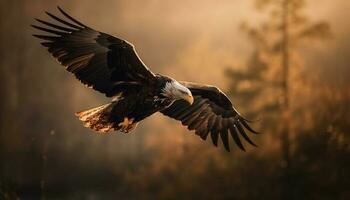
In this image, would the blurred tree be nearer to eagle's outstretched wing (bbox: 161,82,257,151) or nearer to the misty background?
the misty background

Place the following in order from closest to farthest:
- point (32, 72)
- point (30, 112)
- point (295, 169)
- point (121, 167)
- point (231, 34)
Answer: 1. point (295, 169)
2. point (121, 167)
3. point (32, 72)
4. point (30, 112)
5. point (231, 34)

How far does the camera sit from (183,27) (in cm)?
4266

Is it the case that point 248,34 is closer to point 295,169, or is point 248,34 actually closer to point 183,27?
point 295,169

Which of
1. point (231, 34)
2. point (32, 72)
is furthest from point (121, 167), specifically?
point (231, 34)

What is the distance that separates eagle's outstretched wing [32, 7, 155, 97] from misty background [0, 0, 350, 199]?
5.07ft

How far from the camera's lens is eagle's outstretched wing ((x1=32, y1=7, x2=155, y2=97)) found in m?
7.74

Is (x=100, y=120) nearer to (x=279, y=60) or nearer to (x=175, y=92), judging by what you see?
(x=175, y=92)

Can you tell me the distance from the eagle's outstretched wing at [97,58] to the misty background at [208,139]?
5.07ft

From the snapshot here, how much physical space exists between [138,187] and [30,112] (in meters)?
11.0

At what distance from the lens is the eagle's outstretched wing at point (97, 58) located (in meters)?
7.74

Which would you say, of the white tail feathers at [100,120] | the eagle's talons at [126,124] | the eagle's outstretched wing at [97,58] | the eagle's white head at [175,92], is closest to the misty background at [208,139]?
the white tail feathers at [100,120]

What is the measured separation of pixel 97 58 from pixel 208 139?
1089 cm

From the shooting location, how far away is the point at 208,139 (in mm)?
18594

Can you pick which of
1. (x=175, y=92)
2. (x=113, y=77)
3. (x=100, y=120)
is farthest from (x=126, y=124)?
(x=175, y=92)
